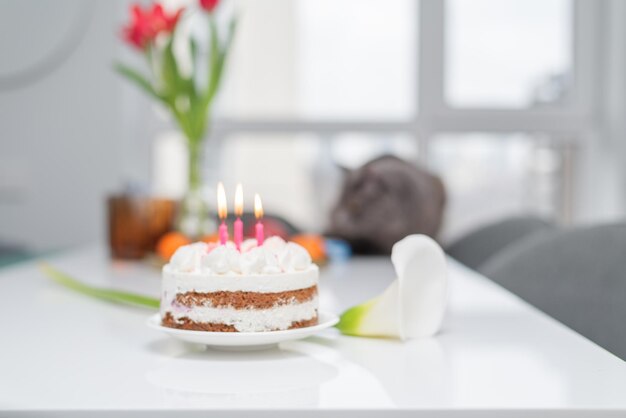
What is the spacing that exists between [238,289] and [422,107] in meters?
2.44

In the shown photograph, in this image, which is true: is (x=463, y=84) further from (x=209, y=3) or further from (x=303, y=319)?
(x=303, y=319)

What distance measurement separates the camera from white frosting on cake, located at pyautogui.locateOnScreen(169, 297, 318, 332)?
0.81m

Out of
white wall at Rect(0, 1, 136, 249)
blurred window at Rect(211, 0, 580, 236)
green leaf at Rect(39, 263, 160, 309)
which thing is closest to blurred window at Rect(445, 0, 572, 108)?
blurred window at Rect(211, 0, 580, 236)

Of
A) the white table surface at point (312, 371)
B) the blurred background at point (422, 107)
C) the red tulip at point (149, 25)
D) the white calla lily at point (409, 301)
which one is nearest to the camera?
the white table surface at point (312, 371)

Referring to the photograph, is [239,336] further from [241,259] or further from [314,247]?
[314,247]

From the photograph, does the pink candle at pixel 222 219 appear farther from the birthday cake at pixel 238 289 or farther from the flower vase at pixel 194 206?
the flower vase at pixel 194 206

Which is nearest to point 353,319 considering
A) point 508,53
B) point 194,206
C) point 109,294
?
point 109,294

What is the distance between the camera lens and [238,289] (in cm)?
81

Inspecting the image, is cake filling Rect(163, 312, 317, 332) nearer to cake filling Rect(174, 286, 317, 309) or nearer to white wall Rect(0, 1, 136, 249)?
cake filling Rect(174, 286, 317, 309)

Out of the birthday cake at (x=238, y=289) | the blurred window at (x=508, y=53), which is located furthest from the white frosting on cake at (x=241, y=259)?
the blurred window at (x=508, y=53)

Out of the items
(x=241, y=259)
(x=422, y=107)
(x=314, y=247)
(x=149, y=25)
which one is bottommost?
(x=314, y=247)

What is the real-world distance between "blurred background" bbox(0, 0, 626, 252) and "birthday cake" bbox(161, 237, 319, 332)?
88.2 inches

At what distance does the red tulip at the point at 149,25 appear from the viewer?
69.6 inches

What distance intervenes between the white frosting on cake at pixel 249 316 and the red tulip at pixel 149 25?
1.07m
